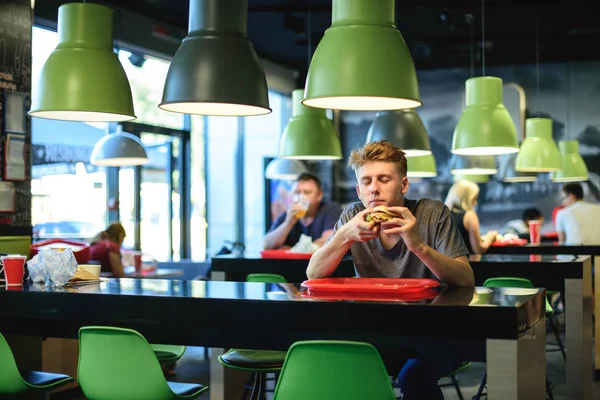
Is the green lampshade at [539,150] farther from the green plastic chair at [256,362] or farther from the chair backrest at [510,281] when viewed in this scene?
the green plastic chair at [256,362]

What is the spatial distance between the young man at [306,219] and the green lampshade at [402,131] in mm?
630

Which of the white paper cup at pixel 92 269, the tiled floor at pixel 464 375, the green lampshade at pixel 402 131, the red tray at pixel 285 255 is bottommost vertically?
the tiled floor at pixel 464 375

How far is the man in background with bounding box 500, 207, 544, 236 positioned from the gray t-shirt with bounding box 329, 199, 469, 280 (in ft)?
23.4

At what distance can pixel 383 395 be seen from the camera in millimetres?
2352

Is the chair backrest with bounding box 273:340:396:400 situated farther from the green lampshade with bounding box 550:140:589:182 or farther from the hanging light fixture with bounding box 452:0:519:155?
the green lampshade with bounding box 550:140:589:182

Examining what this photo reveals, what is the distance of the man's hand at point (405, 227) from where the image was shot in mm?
3068

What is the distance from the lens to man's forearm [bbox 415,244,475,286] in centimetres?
315

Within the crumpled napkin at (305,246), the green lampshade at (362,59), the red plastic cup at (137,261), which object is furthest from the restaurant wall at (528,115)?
the green lampshade at (362,59)

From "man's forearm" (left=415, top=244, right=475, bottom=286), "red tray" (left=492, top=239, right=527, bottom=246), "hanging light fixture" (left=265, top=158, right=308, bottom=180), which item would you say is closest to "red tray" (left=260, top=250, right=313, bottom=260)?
"man's forearm" (left=415, top=244, right=475, bottom=286)

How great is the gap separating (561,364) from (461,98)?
6.54 meters

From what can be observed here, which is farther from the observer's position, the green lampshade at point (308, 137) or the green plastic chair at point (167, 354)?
the green lampshade at point (308, 137)

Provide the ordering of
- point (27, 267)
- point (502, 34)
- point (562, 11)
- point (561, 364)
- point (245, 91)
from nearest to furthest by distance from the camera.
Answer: point (245, 91), point (27, 267), point (561, 364), point (562, 11), point (502, 34)

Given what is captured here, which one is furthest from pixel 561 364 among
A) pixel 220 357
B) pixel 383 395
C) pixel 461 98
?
pixel 461 98

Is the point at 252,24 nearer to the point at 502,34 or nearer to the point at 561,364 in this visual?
the point at 502,34
